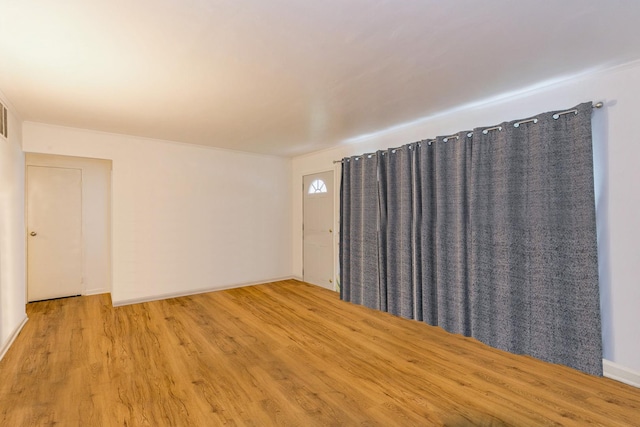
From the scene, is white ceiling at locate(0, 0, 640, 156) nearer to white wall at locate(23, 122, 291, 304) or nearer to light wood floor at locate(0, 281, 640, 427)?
white wall at locate(23, 122, 291, 304)

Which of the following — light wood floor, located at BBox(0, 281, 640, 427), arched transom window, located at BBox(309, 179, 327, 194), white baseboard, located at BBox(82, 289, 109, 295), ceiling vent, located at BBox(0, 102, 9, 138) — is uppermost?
ceiling vent, located at BBox(0, 102, 9, 138)

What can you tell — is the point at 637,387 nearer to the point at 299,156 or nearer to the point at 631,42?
the point at 631,42

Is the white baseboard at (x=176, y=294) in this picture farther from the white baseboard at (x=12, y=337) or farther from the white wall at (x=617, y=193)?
the white wall at (x=617, y=193)

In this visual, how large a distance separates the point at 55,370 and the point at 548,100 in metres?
4.74

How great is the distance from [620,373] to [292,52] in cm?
333

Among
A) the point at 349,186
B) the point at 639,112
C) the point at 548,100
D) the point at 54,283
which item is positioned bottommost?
the point at 54,283

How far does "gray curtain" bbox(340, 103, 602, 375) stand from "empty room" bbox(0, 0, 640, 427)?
18 millimetres

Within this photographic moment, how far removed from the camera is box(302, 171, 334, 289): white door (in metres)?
5.12

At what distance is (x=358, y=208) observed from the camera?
4387 millimetres

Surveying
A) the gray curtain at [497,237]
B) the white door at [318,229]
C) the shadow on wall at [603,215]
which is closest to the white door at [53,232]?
the white door at [318,229]

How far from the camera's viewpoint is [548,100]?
2.62m

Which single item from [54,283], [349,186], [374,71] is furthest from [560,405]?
[54,283]

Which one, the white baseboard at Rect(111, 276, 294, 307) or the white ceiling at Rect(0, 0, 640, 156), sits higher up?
the white ceiling at Rect(0, 0, 640, 156)

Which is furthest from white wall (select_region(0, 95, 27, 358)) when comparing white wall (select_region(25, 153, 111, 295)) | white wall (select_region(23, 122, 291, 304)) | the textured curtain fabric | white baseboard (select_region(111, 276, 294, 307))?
the textured curtain fabric
